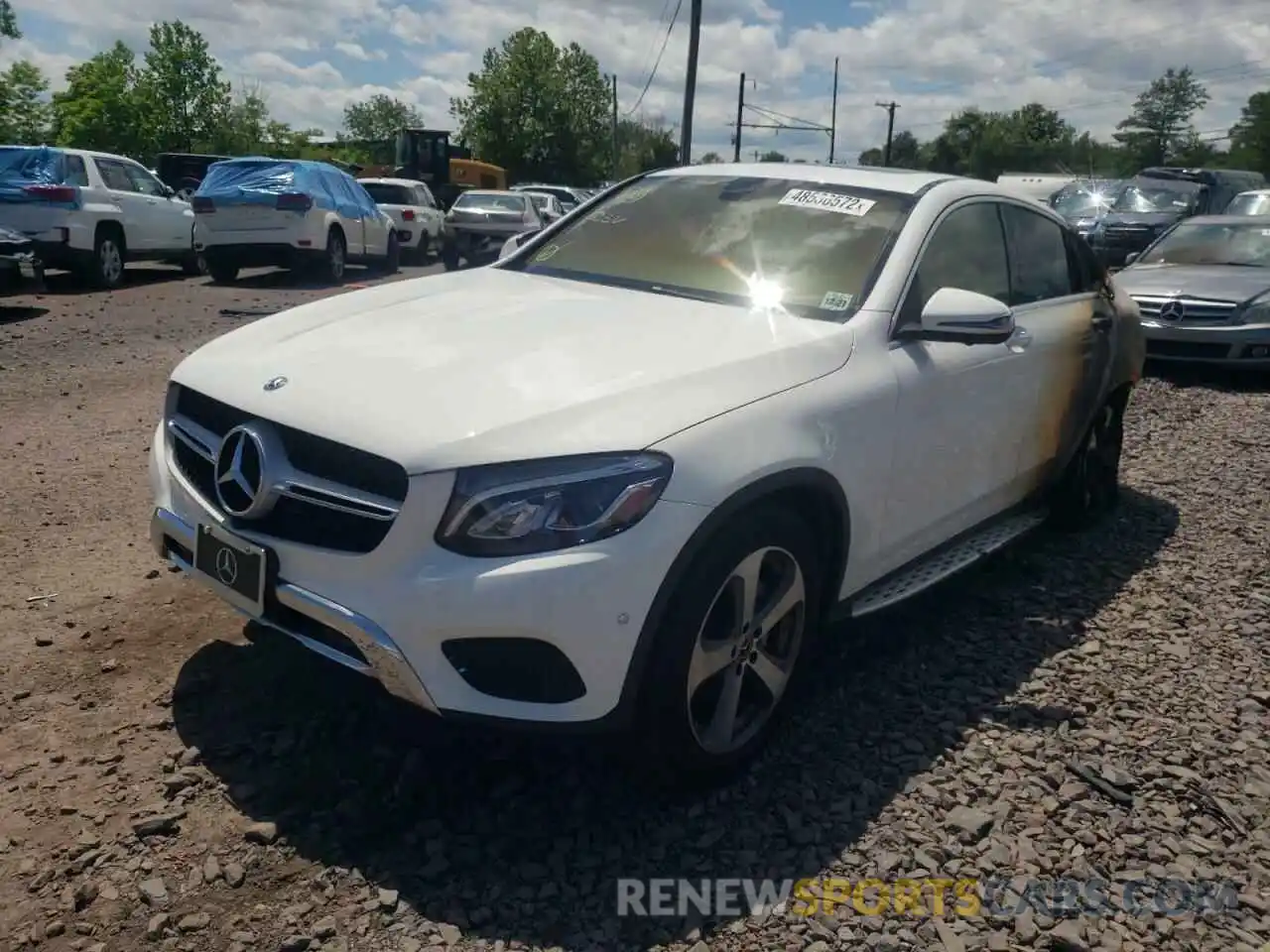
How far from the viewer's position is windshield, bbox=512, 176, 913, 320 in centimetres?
345

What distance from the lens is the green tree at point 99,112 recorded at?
52.0 m

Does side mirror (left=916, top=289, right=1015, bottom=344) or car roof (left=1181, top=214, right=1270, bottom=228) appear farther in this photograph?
car roof (left=1181, top=214, right=1270, bottom=228)

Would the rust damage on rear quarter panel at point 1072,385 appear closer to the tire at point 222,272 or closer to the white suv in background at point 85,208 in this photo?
the white suv in background at point 85,208

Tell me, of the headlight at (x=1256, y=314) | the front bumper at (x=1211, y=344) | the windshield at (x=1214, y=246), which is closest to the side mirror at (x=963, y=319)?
the front bumper at (x=1211, y=344)

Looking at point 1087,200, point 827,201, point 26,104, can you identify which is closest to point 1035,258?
point 827,201

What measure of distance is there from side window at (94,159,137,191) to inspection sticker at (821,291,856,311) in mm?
13205

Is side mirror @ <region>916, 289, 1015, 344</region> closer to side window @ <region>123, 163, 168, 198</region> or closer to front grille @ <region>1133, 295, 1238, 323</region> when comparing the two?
front grille @ <region>1133, 295, 1238, 323</region>

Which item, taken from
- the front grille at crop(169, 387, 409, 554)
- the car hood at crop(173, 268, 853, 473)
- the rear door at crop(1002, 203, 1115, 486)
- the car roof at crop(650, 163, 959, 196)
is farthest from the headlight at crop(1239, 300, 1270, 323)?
the front grille at crop(169, 387, 409, 554)

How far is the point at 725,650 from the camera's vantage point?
2.75 metres

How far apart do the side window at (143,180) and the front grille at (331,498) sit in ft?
45.2

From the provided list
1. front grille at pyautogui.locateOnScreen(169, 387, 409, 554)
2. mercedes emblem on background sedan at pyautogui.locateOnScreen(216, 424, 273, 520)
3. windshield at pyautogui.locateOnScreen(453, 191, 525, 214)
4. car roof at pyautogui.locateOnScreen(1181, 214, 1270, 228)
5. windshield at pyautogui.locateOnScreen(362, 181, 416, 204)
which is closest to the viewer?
front grille at pyautogui.locateOnScreen(169, 387, 409, 554)

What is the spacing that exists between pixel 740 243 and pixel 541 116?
59356 mm

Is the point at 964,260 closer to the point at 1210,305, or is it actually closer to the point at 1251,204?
the point at 1210,305

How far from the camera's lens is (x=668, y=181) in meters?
4.32
